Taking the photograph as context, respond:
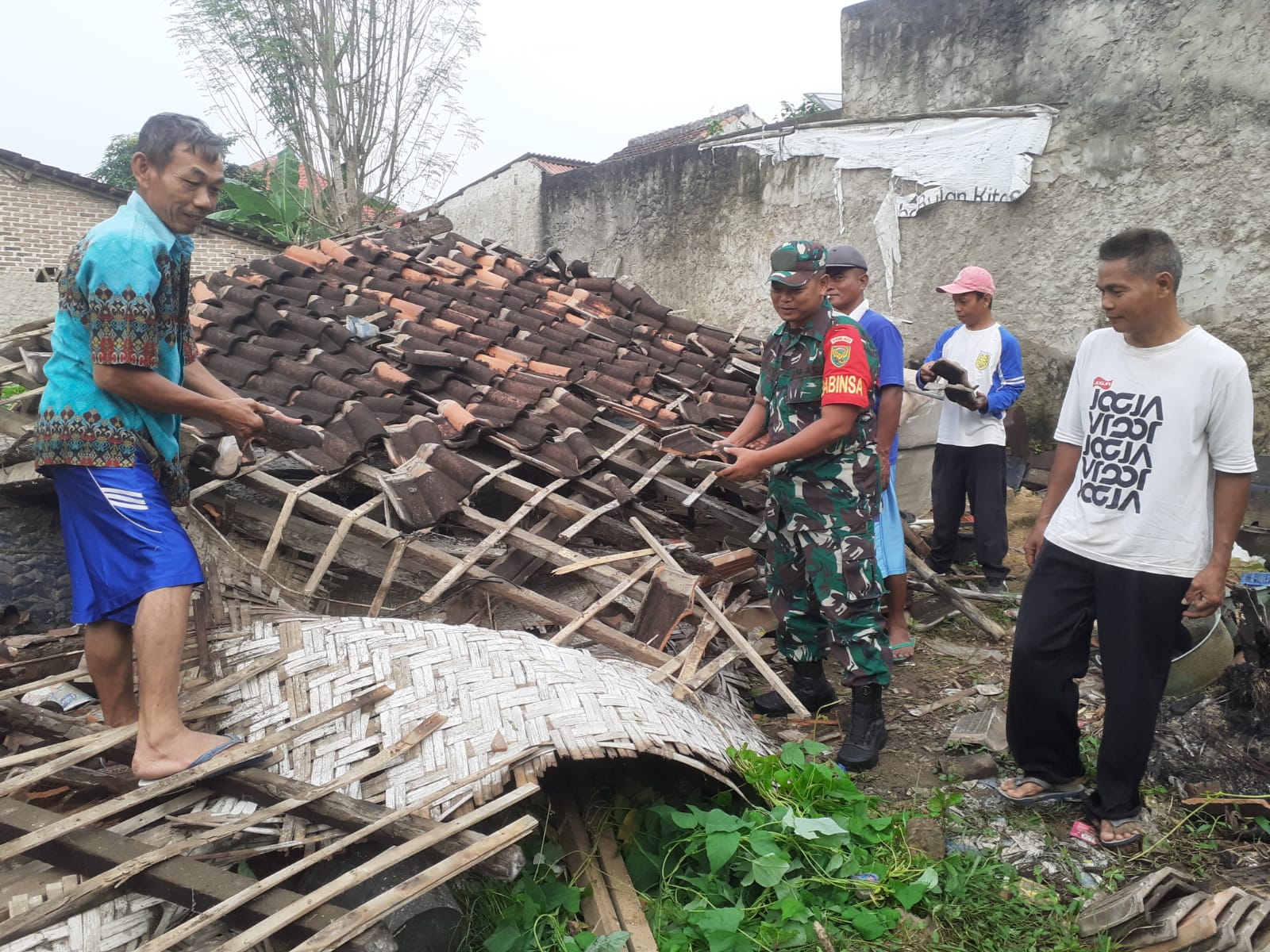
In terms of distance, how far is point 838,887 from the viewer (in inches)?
101

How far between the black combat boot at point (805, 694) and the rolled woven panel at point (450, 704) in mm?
499

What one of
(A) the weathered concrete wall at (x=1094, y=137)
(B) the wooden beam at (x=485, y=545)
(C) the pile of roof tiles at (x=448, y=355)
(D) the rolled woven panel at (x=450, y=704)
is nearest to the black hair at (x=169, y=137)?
(D) the rolled woven panel at (x=450, y=704)

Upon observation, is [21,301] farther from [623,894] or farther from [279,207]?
[623,894]

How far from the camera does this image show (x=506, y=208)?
14.2 meters

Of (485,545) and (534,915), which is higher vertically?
(485,545)

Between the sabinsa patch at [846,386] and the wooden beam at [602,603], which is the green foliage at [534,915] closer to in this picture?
the wooden beam at [602,603]

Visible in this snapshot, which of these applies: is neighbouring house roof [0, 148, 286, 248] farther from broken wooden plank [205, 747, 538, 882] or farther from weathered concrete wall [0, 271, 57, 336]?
broken wooden plank [205, 747, 538, 882]

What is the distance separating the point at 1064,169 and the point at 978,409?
3.59 metres

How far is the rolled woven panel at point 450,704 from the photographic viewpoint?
2.44 m

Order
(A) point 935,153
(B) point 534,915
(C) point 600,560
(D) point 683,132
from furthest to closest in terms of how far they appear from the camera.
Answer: (D) point 683,132 < (A) point 935,153 < (C) point 600,560 < (B) point 534,915

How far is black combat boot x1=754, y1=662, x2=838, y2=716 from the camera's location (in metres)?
3.71

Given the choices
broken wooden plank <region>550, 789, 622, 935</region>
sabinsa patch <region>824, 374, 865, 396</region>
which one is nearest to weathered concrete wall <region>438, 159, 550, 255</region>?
sabinsa patch <region>824, 374, 865, 396</region>

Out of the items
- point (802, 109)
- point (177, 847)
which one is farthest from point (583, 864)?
point (802, 109)

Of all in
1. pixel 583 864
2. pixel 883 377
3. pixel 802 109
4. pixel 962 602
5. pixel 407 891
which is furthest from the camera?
pixel 802 109
